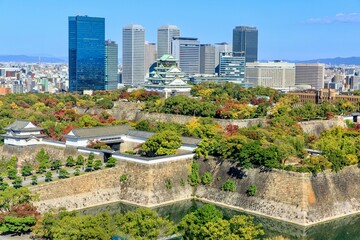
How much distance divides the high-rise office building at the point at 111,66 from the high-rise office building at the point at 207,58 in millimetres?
18293

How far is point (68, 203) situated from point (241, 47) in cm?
10084

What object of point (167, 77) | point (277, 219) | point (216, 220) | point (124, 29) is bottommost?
point (277, 219)

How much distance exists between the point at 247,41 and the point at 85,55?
138ft

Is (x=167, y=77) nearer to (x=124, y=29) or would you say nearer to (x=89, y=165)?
(x=89, y=165)

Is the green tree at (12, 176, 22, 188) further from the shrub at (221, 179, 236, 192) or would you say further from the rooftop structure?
the rooftop structure

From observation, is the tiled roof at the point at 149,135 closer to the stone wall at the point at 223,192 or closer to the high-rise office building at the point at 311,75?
the stone wall at the point at 223,192

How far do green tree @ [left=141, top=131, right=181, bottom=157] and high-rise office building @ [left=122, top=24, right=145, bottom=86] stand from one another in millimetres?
83671

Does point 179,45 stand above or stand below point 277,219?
above

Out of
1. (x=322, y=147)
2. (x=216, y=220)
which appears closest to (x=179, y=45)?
(x=322, y=147)

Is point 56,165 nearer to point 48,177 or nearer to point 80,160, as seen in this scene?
point 80,160

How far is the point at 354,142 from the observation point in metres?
27.0

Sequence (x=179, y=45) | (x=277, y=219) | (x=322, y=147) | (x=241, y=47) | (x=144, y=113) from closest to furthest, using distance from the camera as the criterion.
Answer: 1. (x=277, y=219)
2. (x=322, y=147)
3. (x=144, y=113)
4. (x=179, y=45)
5. (x=241, y=47)

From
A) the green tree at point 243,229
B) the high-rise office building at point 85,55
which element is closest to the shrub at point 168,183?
the green tree at point 243,229

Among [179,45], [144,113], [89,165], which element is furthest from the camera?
[179,45]
